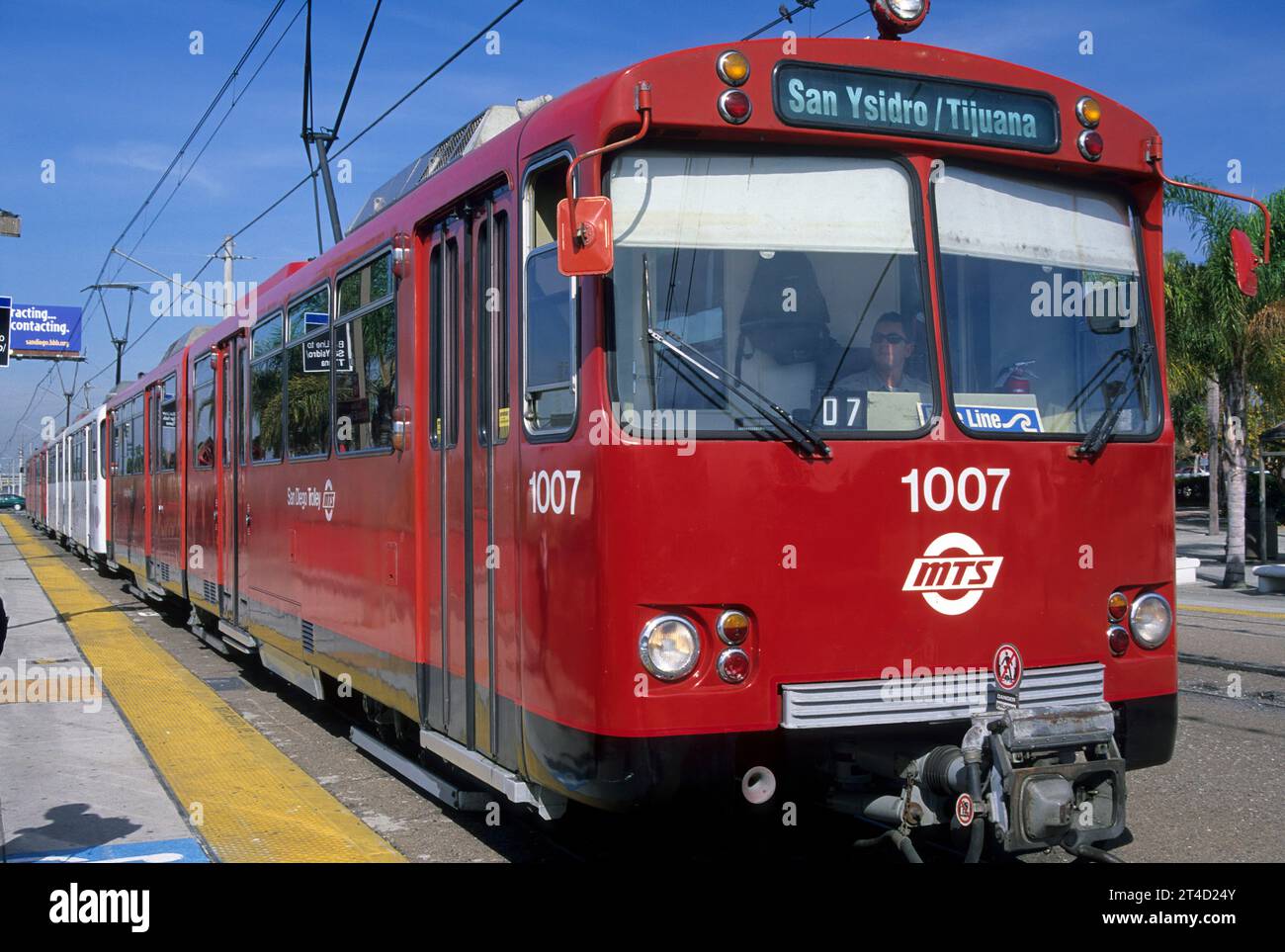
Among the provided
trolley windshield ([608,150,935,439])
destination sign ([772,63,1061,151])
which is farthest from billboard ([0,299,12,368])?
destination sign ([772,63,1061,151])

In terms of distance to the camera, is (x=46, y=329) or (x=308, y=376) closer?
(x=308, y=376)

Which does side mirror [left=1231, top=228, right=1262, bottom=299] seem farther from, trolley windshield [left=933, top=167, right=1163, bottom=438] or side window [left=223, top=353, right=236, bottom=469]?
side window [left=223, top=353, right=236, bottom=469]

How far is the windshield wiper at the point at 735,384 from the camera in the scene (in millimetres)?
4461

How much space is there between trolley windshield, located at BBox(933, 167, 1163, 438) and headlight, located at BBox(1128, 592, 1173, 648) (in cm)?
66

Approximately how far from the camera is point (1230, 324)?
20.3 m

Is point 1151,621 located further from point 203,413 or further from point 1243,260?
point 203,413

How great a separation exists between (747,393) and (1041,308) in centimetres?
137

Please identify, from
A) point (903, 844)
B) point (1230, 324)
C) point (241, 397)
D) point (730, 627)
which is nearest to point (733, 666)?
point (730, 627)

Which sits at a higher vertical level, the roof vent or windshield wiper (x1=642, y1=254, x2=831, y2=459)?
the roof vent

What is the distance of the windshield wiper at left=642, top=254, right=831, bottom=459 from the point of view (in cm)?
446

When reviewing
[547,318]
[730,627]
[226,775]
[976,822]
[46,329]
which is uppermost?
[46,329]

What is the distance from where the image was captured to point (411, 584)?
626cm

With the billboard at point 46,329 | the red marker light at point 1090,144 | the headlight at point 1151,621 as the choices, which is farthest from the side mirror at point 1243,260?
the billboard at point 46,329
